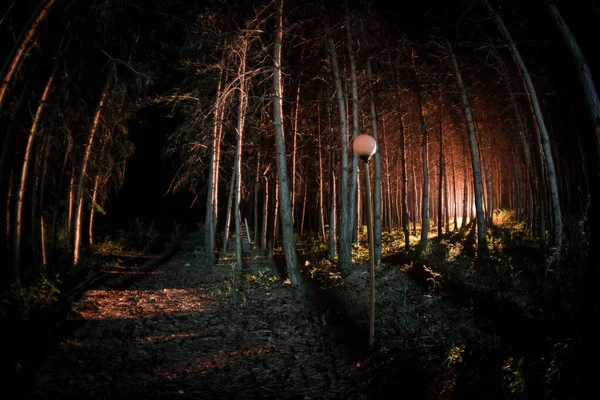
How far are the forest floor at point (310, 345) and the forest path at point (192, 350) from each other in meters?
0.02

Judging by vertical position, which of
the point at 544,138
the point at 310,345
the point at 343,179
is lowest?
the point at 310,345

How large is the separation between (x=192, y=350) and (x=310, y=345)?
82.5 inches

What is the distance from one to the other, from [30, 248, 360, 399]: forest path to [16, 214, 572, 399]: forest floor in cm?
2

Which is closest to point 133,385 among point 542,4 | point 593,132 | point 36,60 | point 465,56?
point 593,132

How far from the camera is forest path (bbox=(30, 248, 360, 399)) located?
3922mm

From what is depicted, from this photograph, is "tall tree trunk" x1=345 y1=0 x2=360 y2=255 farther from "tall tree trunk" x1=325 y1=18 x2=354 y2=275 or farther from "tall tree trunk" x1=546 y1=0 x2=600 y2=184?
"tall tree trunk" x1=546 y1=0 x2=600 y2=184

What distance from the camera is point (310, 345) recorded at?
5.34m

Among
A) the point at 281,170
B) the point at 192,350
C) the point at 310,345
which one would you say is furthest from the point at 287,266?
the point at 192,350

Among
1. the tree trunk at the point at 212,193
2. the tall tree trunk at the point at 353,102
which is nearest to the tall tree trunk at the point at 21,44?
the tree trunk at the point at 212,193

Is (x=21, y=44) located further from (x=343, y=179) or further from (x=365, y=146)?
(x=343, y=179)

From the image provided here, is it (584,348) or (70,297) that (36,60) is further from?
(584,348)

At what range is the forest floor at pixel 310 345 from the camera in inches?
146

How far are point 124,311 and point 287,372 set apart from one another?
4.42 meters

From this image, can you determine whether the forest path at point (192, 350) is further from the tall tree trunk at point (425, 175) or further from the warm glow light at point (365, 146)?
the tall tree trunk at point (425, 175)
